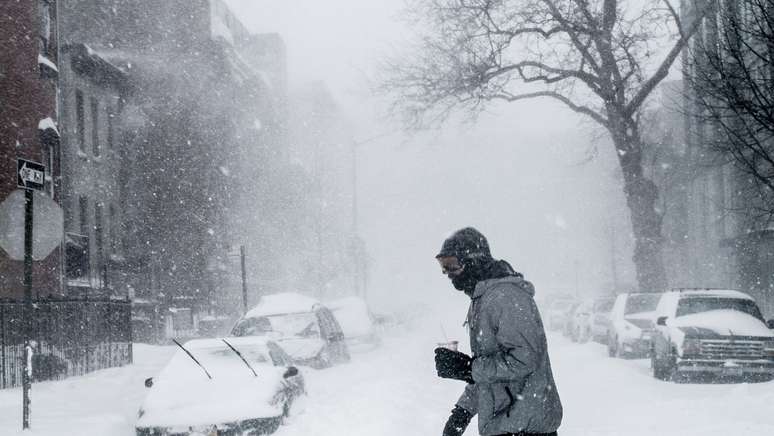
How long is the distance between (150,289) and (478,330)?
33209mm

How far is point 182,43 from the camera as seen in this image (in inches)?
1716

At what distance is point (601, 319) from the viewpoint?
26922mm

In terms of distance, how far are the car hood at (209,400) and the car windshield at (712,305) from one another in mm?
9902

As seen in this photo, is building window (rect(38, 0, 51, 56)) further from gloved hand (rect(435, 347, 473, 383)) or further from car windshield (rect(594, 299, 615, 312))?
gloved hand (rect(435, 347, 473, 383))

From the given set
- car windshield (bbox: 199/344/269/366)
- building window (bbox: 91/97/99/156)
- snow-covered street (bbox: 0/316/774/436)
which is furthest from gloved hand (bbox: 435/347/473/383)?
building window (bbox: 91/97/99/156)

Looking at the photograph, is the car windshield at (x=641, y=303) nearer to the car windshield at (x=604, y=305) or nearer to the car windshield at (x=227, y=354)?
the car windshield at (x=604, y=305)

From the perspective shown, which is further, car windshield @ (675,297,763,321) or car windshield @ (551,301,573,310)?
car windshield @ (551,301,573,310)

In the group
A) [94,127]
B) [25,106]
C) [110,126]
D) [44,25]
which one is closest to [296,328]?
[25,106]

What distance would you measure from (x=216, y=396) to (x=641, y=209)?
19.3 meters

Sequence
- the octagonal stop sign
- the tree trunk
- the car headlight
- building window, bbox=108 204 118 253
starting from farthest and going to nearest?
1. building window, bbox=108 204 118 253
2. the tree trunk
3. the car headlight
4. the octagonal stop sign

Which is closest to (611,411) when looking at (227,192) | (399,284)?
(227,192)

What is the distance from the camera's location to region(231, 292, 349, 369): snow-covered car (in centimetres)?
1593

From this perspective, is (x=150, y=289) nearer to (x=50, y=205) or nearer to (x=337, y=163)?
(x=50, y=205)

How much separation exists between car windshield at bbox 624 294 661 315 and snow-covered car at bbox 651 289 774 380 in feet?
14.4
